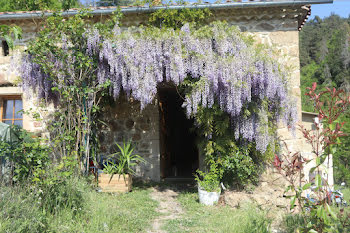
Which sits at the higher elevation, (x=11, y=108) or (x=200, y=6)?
(x=200, y=6)

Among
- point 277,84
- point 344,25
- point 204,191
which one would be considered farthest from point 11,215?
point 344,25

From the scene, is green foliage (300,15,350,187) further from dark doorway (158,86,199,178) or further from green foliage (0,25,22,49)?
green foliage (0,25,22,49)

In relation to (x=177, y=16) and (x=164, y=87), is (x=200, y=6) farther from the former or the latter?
(x=164, y=87)

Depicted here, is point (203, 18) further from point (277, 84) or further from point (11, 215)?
point (11, 215)

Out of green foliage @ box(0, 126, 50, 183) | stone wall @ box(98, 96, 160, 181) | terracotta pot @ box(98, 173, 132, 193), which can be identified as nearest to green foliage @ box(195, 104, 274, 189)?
terracotta pot @ box(98, 173, 132, 193)

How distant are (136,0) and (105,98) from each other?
1.98 meters

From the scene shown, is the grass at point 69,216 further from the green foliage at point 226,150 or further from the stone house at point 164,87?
the stone house at point 164,87

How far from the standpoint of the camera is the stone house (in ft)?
18.3

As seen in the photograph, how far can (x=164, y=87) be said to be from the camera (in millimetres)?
6188

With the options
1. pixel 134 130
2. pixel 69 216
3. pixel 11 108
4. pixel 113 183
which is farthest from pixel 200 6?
pixel 11 108

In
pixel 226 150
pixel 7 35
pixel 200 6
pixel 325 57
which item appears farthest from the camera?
pixel 325 57

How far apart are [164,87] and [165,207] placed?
8.35ft

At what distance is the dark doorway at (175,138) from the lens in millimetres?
6863

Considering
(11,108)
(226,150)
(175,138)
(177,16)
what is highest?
(177,16)
